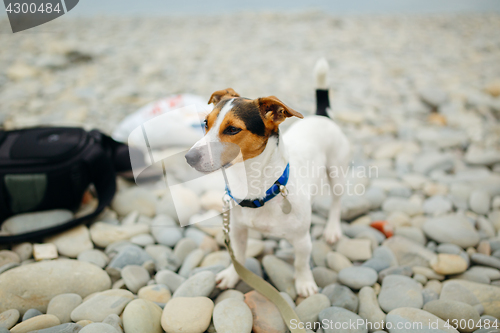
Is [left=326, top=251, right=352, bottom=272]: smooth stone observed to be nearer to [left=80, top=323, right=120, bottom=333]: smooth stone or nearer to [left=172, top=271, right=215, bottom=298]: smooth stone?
[left=172, top=271, right=215, bottom=298]: smooth stone

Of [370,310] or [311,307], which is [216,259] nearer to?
[311,307]

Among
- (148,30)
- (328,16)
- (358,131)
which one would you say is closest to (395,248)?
(358,131)

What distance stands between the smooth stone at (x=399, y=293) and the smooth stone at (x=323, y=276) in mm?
351

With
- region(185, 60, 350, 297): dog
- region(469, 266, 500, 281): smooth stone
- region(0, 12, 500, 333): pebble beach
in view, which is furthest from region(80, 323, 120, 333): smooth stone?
region(469, 266, 500, 281): smooth stone

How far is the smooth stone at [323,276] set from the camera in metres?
2.34

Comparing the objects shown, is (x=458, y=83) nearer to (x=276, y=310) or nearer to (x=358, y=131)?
(x=358, y=131)

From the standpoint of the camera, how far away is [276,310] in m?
2.03

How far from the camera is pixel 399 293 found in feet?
7.00

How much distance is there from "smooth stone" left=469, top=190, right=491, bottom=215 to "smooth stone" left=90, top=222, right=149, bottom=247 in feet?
10.8

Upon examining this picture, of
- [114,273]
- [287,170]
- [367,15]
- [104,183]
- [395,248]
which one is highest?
[367,15]

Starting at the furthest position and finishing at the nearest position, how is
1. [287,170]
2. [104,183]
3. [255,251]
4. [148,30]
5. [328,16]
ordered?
[328,16] → [148,30] → [104,183] → [255,251] → [287,170]

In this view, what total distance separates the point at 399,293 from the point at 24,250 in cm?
289

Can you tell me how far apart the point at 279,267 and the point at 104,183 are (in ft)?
6.15

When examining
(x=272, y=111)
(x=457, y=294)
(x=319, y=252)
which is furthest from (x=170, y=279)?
(x=457, y=294)
